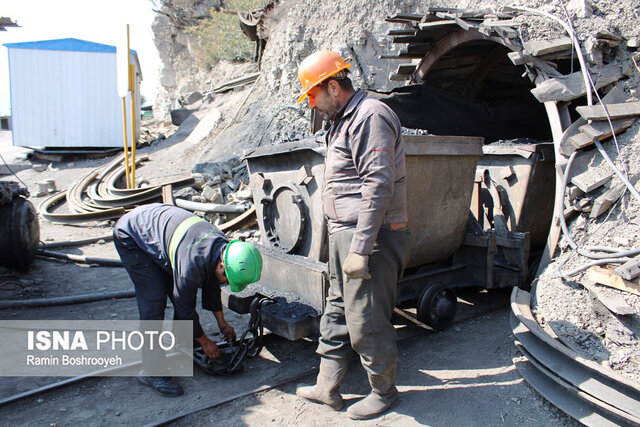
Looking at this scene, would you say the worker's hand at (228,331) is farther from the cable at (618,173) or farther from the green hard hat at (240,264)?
the cable at (618,173)

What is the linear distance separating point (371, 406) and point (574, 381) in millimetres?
1334

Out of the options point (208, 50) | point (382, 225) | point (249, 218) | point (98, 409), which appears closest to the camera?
point (382, 225)

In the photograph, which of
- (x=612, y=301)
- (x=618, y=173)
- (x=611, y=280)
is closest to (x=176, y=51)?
(x=618, y=173)

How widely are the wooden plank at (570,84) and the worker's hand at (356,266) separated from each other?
289 cm

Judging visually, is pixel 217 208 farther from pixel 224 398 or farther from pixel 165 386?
pixel 224 398

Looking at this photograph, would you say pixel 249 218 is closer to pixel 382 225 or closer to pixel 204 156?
pixel 204 156

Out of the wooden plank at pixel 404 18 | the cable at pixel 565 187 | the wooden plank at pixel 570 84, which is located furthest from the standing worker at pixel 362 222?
the wooden plank at pixel 404 18

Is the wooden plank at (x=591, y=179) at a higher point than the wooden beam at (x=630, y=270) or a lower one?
higher

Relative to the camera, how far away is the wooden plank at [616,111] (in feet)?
13.4

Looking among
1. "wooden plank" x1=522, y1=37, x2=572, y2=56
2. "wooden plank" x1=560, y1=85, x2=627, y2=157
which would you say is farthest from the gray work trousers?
"wooden plank" x1=522, y1=37, x2=572, y2=56

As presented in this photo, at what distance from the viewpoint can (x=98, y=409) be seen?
344 cm

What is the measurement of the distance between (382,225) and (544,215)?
3.28 m

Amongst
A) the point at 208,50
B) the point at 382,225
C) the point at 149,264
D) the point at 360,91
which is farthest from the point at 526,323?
the point at 208,50

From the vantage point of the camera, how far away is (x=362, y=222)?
2.89m
